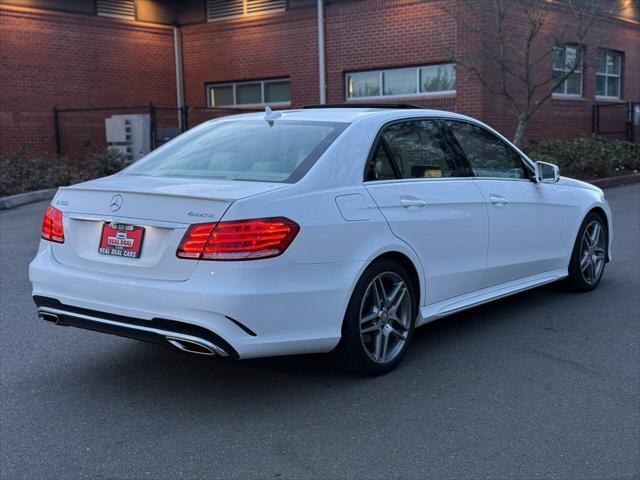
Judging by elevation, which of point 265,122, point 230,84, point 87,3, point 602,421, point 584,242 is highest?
point 87,3

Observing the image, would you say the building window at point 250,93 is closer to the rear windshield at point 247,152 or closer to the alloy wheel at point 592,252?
the alloy wheel at point 592,252

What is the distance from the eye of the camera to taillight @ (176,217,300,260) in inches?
155

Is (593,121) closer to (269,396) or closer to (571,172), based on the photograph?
(571,172)

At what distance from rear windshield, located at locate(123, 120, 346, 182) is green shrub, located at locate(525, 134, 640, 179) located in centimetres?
1208

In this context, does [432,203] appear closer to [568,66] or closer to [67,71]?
[568,66]

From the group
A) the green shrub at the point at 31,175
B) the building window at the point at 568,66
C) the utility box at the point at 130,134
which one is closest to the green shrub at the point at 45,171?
the green shrub at the point at 31,175

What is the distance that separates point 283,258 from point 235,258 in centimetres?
26

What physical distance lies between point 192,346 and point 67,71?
16422 mm

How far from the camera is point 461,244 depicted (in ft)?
17.5

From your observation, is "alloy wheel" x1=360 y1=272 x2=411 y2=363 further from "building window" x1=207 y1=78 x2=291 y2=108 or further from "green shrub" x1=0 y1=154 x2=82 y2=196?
"building window" x1=207 y1=78 x2=291 y2=108

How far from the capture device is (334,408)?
14.1ft

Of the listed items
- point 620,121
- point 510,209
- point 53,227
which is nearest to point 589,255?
point 510,209

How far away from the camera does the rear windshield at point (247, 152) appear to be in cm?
462

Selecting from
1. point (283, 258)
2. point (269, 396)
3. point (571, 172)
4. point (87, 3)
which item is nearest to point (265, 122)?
point (283, 258)
